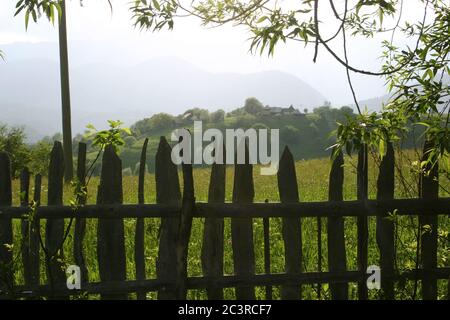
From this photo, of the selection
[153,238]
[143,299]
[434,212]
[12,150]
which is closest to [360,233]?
[434,212]

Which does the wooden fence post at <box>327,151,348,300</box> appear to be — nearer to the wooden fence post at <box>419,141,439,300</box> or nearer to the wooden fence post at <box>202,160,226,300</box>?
the wooden fence post at <box>419,141,439,300</box>

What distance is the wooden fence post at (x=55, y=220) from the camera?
388 cm

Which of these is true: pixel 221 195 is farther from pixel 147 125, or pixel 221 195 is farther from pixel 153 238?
pixel 147 125

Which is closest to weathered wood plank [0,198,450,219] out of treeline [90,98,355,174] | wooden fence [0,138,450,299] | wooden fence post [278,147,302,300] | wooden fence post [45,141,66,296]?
wooden fence [0,138,450,299]

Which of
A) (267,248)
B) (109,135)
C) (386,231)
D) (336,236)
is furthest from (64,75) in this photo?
(386,231)

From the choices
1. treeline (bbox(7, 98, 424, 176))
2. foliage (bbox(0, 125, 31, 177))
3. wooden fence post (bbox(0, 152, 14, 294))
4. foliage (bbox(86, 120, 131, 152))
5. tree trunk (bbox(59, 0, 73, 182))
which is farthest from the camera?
treeline (bbox(7, 98, 424, 176))

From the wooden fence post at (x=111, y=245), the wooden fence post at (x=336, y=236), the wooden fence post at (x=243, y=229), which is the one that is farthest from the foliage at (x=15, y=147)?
the wooden fence post at (x=336, y=236)

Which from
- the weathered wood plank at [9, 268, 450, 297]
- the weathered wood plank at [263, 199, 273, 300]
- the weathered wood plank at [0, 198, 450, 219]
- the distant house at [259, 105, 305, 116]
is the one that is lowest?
the weathered wood plank at [9, 268, 450, 297]

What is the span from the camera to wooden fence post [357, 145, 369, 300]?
361 cm

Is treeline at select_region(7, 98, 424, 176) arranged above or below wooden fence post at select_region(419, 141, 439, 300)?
above

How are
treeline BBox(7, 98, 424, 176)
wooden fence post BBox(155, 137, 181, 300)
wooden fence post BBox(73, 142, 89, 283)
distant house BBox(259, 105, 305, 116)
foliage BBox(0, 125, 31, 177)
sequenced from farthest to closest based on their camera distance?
distant house BBox(259, 105, 305, 116)
treeline BBox(7, 98, 424, 176)
foliage BBox(0, 125, 31, 177)
wooden fence post BBox(73, 142, 89, 283)
wooden fence post BBox(155, 137, 181, 300)

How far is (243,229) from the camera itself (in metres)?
3.76

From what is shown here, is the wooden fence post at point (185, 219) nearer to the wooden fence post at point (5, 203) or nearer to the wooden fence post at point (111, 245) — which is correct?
the wooden fence post at point (111, 245)

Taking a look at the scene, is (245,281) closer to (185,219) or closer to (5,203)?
(185,219)
